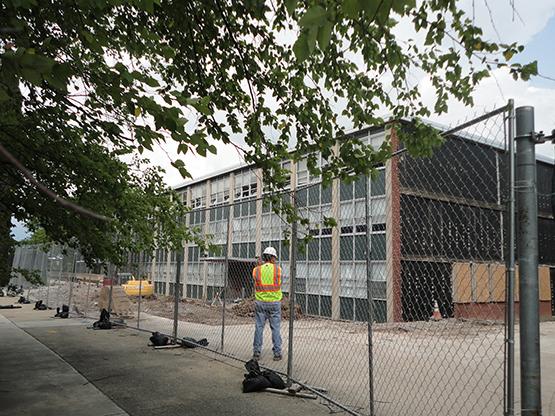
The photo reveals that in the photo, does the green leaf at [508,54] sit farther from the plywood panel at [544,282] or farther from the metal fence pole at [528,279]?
the plywood panel at [544,282]

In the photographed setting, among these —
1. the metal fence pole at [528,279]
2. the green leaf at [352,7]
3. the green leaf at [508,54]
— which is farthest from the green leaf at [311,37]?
the green leaf at [508,54]

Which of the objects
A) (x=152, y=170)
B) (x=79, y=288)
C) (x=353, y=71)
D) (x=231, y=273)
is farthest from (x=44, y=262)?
(x=353, y=71)

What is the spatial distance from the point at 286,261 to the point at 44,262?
1194 centimetres

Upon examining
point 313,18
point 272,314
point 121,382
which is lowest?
point 121,382

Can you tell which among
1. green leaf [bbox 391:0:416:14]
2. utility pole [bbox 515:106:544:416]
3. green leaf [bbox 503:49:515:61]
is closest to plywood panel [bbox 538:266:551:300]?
green leaf [bbox 503:49:515:61]

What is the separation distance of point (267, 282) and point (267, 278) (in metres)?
0.08

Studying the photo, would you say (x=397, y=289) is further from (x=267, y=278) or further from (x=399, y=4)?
(x=399, y=4)

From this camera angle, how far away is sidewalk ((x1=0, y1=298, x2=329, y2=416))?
5.36 metres

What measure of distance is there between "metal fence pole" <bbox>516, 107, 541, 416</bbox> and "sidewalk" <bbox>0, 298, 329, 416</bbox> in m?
2.85

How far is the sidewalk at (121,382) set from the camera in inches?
211

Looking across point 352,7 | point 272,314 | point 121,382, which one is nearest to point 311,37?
point 352,7

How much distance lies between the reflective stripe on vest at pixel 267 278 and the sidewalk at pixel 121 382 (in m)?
1.35

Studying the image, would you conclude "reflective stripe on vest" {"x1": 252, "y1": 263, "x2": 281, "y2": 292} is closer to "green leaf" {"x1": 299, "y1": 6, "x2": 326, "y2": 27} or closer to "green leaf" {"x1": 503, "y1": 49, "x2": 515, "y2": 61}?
"green leaf" {"x1": 503, "y1": 49, "x2": 515, "y2": 61}

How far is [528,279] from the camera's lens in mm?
2879
